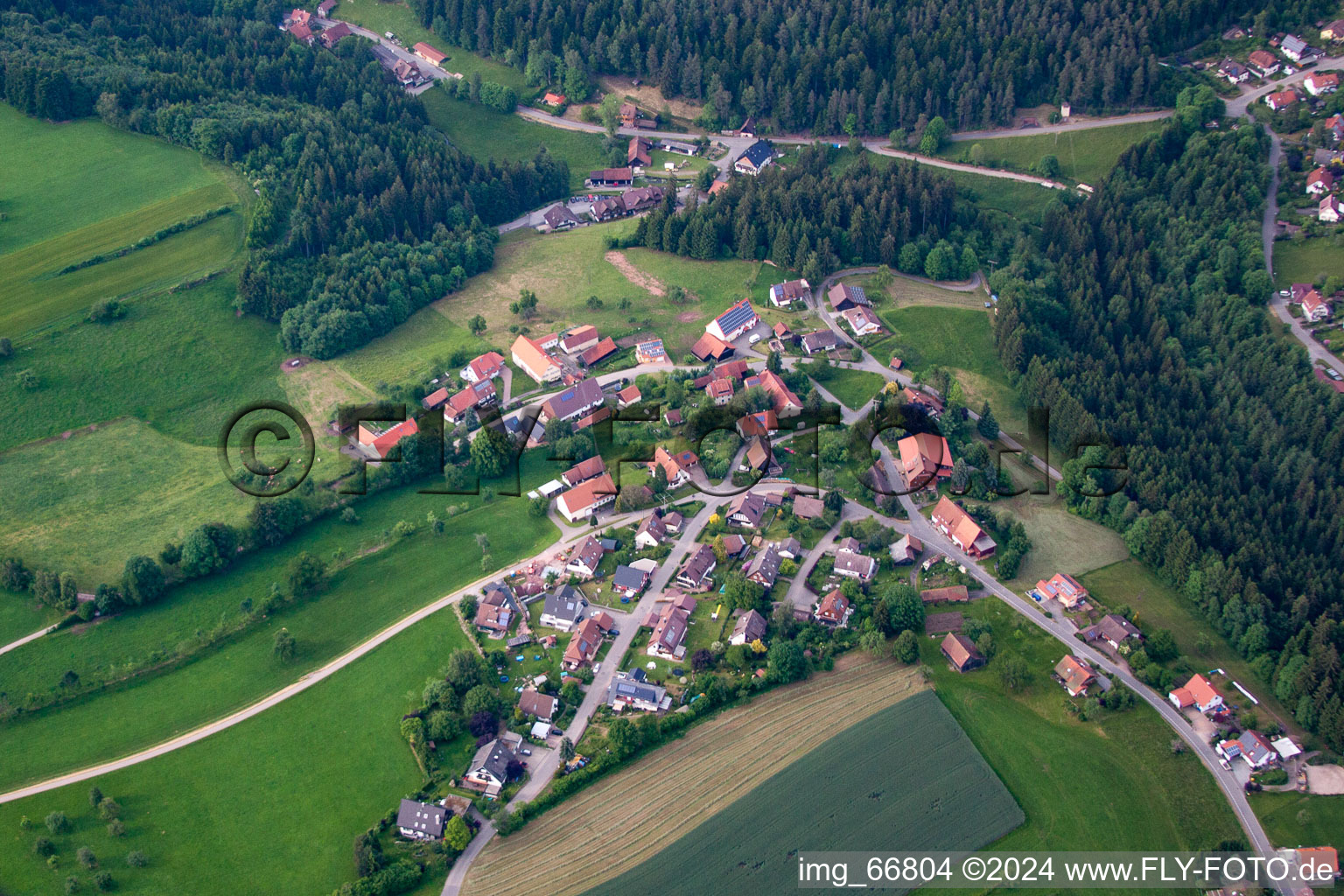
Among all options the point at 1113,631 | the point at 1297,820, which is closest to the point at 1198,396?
the point at 1113,631

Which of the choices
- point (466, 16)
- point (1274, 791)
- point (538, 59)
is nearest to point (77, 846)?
point (1274, 791)

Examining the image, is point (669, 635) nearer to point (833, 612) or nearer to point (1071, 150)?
point (833, 612)

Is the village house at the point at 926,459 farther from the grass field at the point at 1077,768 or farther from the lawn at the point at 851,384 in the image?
the grass field at the point at 1077,768

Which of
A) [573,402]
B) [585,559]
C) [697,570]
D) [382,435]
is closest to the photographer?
[697,570]

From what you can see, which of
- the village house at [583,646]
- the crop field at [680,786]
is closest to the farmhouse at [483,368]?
the village house at [583,646]

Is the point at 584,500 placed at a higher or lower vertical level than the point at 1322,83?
lower
